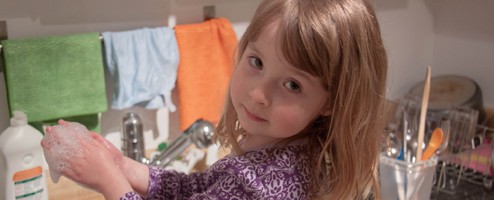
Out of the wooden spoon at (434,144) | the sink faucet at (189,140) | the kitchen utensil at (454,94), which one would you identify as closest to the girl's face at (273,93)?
the sink faucet at (189,140)

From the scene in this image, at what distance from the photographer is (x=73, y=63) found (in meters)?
1.12

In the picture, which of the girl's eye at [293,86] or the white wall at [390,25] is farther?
the white wall at [390,25]

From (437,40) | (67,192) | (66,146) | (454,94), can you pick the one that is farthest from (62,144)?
(437,40)

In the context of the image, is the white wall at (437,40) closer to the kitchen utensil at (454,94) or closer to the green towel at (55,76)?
the kitchen utensil at (454,94)

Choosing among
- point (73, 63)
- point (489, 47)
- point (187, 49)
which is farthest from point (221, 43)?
point (489, 47)

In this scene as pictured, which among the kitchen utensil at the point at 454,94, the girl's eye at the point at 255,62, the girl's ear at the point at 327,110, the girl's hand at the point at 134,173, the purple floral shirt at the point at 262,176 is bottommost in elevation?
the kitchen utensil at the point at 454,94

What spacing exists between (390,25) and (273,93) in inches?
41.2

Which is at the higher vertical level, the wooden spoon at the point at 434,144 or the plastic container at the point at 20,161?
the plastic container at the point at 20,161

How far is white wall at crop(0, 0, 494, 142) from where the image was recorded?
1.10 meters

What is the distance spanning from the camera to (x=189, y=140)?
3.95 feet

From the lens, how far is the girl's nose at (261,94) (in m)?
0.69

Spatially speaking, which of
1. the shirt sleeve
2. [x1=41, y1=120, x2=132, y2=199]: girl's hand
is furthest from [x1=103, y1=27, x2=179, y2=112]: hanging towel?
[x1=41, y1=120, x2=132, y2=199]: girl's hand

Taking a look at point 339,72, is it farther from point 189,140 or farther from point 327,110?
point 189,140

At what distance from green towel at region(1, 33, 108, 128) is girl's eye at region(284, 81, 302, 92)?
578 millimetres
